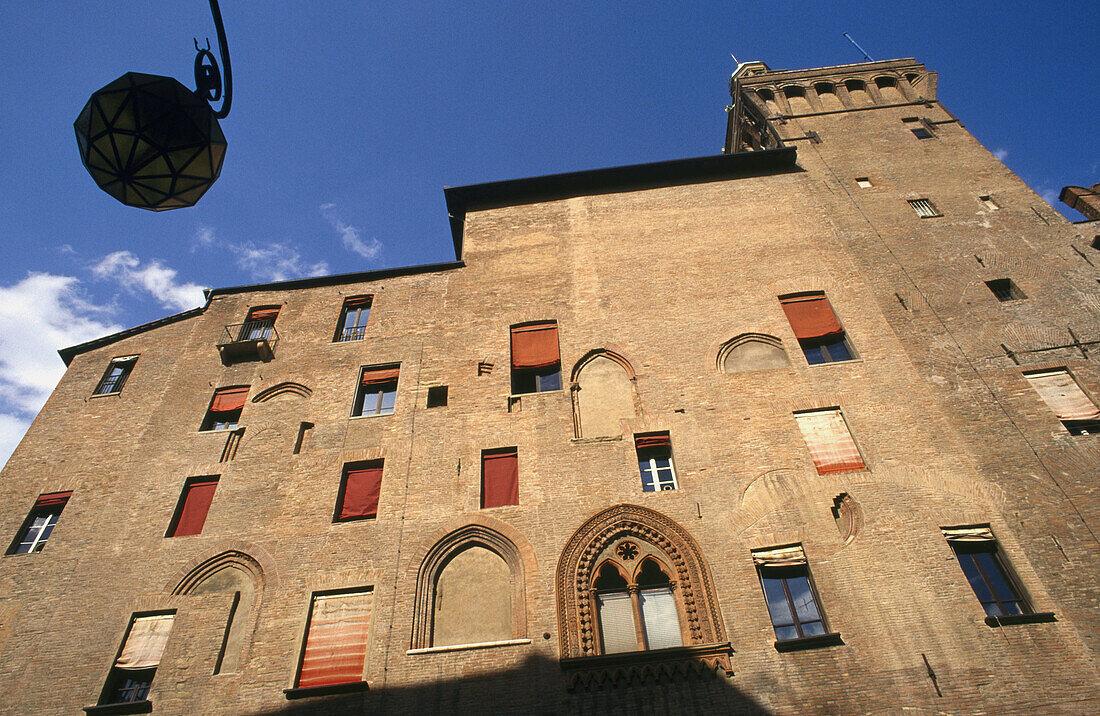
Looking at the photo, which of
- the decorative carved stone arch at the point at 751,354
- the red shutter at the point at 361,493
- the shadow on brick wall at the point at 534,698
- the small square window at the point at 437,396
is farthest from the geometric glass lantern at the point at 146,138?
the decorative carved stone arch at the point at 751,354

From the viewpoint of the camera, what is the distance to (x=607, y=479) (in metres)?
13.9

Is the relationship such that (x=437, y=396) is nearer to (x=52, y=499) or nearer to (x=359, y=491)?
(x=359, y=491)

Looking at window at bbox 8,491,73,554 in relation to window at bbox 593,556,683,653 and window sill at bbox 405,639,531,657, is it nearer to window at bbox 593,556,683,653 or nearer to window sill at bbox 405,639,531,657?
window sill at bbox 405,639,531,657

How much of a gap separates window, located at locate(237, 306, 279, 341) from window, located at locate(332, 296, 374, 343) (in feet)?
6.69

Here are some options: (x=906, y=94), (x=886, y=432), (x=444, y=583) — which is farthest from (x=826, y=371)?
(x=906, y=94)

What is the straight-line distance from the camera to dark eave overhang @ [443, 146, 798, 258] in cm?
2202

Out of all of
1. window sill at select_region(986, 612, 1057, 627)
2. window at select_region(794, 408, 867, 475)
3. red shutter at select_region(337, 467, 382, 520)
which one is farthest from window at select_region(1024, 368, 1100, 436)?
red shutter at select_region(337, 467, 382, 520)

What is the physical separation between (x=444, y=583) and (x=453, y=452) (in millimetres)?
3025

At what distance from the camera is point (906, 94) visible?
2644 centimetres

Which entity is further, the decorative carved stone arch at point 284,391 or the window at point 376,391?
the decorative carved stone arch at point 284,391

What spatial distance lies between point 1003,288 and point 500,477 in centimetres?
1433

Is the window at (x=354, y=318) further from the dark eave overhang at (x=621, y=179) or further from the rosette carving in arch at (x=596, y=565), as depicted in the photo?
the rosette carving in arch at (x=596, y=565)

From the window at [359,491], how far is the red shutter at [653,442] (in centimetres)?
585

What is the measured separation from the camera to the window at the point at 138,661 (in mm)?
12031
